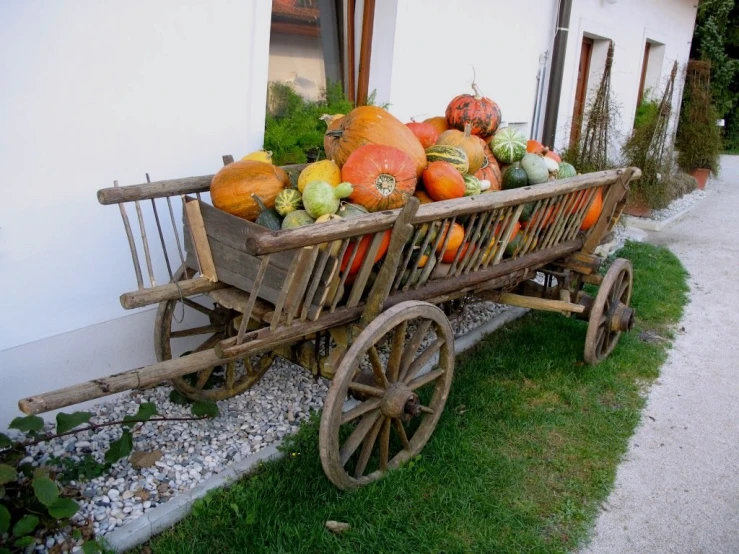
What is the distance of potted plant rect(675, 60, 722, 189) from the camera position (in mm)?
12125

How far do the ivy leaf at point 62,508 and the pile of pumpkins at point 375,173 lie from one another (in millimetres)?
1368

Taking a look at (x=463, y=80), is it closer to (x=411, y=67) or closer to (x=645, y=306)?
(x=411, y=67)

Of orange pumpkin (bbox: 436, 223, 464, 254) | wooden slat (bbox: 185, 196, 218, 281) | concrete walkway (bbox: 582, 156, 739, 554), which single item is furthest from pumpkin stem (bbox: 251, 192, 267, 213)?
concrete walkway (bbox: 582, 156, 739, 554)

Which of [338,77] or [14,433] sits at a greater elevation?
[338,77]

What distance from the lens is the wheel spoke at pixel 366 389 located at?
2785mm

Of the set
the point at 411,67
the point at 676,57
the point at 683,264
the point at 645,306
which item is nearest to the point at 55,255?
the point at 411,67

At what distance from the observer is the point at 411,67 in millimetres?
5539

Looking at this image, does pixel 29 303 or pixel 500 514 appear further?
pixel 29 303

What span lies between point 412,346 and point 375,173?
32.5 inches

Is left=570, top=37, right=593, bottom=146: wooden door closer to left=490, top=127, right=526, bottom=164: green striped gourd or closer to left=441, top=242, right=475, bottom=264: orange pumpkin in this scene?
left=490, top=127, right=526, bottom=164: green striped gourd

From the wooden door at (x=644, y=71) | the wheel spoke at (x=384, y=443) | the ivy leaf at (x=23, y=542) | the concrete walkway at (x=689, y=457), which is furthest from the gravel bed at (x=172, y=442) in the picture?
→ the wooden door at (x=644, y=71)

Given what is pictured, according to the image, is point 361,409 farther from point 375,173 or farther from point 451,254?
point 375,173

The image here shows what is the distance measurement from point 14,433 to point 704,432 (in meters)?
3.88

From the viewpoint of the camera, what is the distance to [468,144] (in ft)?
12.1
